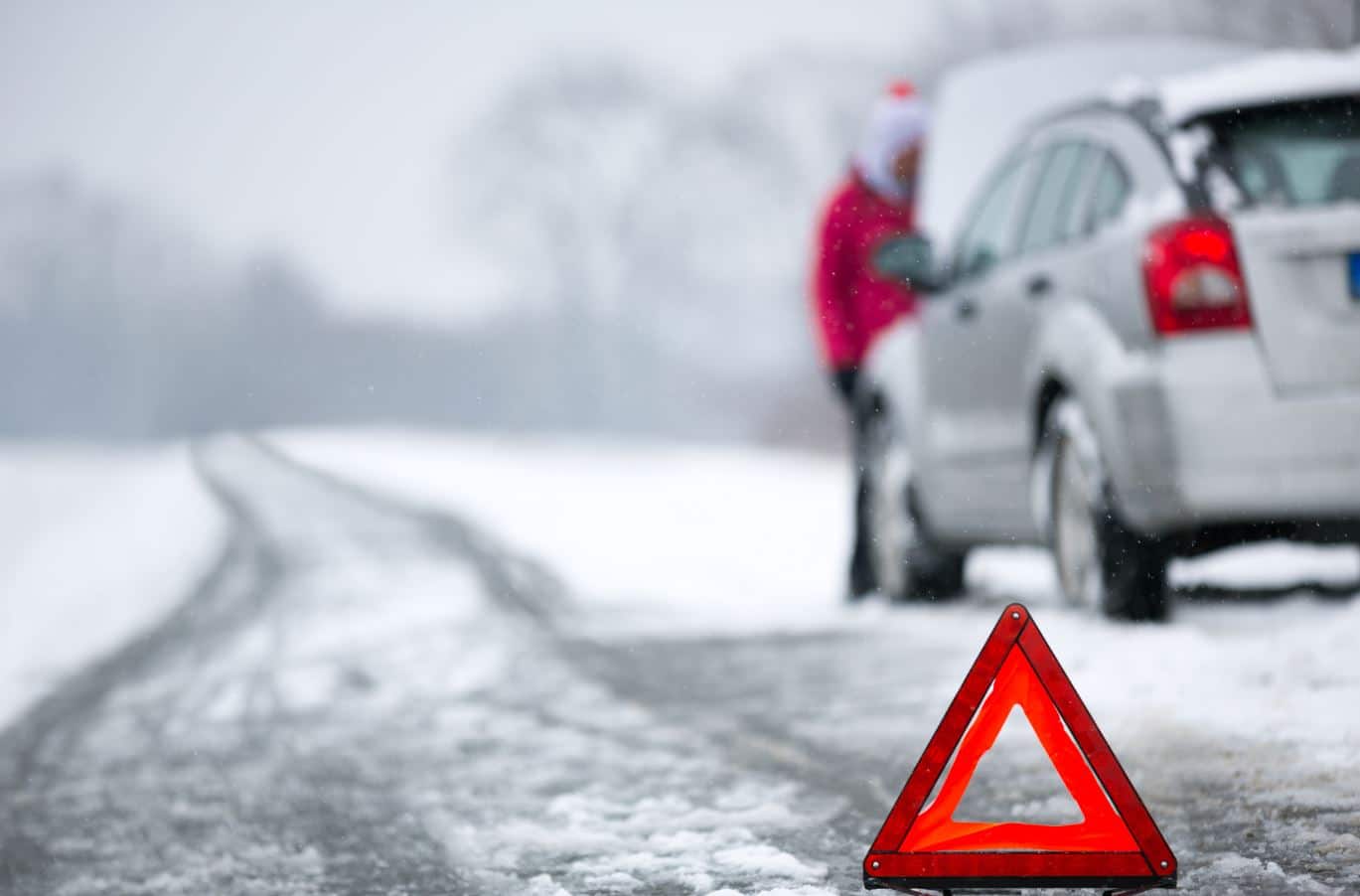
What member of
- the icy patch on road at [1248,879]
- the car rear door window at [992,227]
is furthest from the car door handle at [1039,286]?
the icy patch on road at [1248,879]

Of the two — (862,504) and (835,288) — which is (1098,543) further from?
(835,288)

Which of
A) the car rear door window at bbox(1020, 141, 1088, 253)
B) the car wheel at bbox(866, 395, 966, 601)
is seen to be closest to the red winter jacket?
the car wheel at bbox(866, 395, 966, 601)

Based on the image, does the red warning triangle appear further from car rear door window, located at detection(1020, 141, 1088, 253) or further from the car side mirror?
the car side mirror

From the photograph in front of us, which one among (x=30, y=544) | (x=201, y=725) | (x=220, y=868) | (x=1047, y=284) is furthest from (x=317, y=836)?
(x=30, y=544)

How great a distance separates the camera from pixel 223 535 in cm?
1386

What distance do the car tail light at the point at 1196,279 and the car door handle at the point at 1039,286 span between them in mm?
817

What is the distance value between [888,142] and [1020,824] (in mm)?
7197

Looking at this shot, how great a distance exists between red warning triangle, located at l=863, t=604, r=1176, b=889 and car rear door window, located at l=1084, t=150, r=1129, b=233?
3.43 m

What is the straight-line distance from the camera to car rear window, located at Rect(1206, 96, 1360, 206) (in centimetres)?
587

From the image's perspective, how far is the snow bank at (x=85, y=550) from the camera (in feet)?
28.6

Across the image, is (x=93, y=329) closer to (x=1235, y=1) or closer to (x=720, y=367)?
(x=1235, y=1)

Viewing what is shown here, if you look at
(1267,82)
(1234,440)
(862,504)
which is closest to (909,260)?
(862,504)

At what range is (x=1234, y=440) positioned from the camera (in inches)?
227

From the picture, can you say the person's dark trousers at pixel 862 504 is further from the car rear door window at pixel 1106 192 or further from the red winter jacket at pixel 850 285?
Answer: the car rear door window at pixel 1106 192
